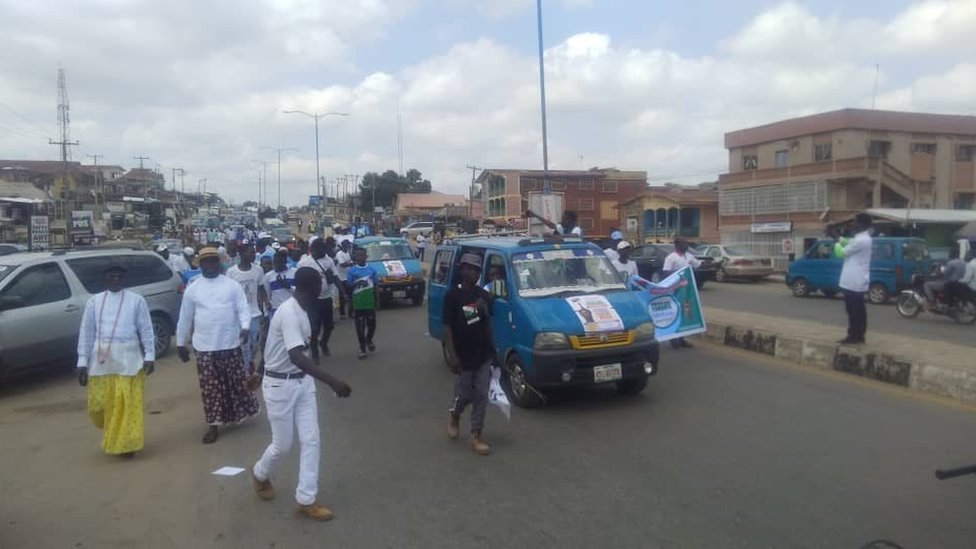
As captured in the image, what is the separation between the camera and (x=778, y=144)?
4006 centimetres

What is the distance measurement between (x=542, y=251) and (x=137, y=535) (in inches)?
201

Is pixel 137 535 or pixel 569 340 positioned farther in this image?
pixel 569 340

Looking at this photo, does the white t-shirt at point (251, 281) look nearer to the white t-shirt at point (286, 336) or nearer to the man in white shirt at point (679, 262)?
the white t-shirt at point (286, 336)

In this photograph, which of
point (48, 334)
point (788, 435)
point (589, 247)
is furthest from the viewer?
point (48, 334)

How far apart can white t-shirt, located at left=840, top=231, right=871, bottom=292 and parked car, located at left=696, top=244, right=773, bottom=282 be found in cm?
1808

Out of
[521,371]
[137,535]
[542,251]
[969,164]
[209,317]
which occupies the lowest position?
[137,535]

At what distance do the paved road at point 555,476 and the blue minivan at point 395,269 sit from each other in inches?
361

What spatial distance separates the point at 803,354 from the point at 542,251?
419 centimetres

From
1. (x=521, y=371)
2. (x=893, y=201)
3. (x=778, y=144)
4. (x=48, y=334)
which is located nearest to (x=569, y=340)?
(x=521, y=371)

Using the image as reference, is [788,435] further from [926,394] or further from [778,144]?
[778,144]

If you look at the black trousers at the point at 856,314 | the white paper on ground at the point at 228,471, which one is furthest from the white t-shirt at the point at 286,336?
the black trousers at the point at 856,314

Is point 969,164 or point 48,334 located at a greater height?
point 969,164

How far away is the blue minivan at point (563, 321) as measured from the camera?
7273mm

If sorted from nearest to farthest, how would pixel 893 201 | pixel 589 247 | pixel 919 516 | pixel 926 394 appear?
pixel 919 516 → pixel 926 394 → pixel 589 247 → pixel 893 201
